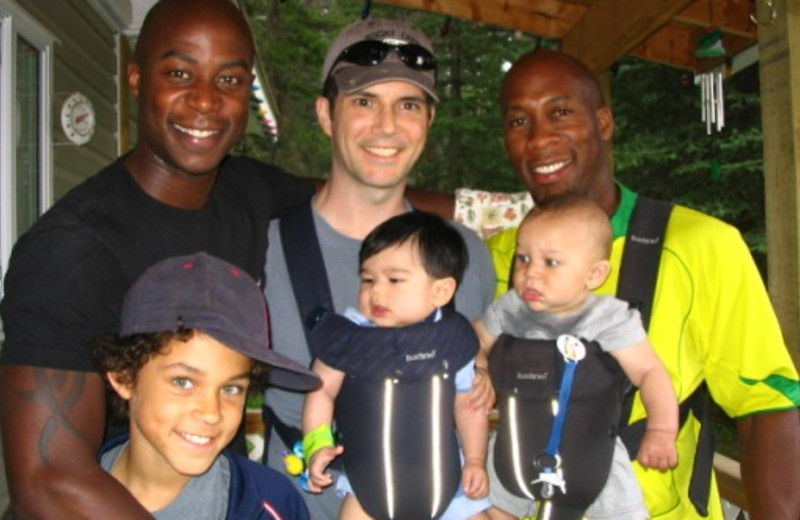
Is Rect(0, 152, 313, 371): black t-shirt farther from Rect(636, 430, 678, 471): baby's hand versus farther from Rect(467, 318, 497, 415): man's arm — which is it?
Rect(636, 430, 678, 471): baby's hand

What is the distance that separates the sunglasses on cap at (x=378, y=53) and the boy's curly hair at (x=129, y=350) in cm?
125

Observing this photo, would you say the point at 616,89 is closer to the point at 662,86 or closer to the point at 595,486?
the point at 662,86

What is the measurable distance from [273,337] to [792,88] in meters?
2.77

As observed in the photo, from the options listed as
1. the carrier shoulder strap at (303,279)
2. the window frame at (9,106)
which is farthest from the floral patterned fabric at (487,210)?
the window frame at (9,106)

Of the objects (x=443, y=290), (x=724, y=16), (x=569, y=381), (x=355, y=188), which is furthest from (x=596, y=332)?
(x=724, y=16)

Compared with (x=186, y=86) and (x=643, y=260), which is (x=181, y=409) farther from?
(x=643, y=260)

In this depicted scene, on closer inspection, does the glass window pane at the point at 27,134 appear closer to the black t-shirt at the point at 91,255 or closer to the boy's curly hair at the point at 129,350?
the black t-shirt at the point at 91,255

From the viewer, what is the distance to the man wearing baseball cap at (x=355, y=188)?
9.36 feet

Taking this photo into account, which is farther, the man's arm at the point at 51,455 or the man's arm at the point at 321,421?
the man's arm at the point at 321,421

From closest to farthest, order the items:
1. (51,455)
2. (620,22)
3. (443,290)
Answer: (51,455) < (443,290) < (620,22)

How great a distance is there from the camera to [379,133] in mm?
2996

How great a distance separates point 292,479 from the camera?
2.81 metres

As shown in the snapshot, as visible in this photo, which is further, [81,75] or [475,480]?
[81,75]

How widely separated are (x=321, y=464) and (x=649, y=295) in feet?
3.95
